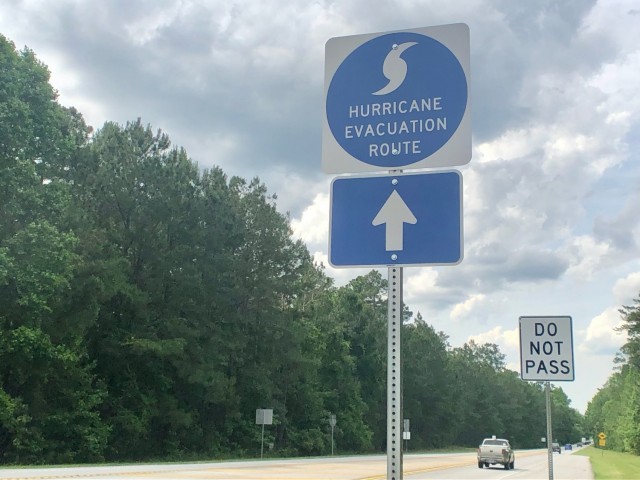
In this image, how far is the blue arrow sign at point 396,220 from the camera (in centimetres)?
354

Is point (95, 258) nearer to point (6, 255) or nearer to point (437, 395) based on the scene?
point (6, 255)

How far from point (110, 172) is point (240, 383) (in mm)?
17779

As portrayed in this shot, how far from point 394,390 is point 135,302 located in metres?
37.8

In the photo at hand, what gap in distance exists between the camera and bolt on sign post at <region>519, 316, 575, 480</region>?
9375 millimetres

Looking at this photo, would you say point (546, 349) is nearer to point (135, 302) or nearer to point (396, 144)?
point (396, 144)

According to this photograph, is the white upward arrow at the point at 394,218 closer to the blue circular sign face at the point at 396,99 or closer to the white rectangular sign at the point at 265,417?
the blue circular sign face at the point at 396,99

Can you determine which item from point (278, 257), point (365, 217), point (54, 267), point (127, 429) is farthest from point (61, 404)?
point (365, 217)

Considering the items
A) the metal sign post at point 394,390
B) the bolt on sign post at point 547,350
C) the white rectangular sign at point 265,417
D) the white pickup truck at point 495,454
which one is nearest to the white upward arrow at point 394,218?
the metal sign post at point 394,390

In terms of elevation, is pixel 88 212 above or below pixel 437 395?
above

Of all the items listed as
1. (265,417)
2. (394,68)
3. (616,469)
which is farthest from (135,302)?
(394,68)

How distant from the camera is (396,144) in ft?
12.2

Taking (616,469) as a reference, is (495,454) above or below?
above

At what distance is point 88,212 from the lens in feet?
131

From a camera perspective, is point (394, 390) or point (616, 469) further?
point (616, 469)
